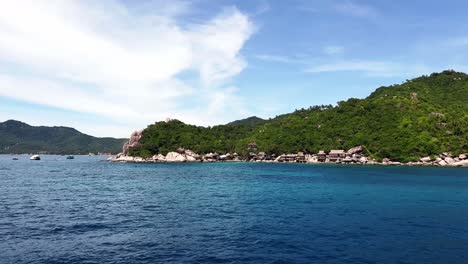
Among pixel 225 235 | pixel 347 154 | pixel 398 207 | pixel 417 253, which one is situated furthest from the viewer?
pixel 347 154

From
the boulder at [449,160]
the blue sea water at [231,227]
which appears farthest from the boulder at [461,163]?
the blue sea water at [231,227]

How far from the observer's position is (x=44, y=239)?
1264 inches

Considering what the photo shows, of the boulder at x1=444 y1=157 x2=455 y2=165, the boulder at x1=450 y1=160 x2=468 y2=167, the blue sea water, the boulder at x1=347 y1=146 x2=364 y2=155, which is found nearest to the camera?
the blue sea water

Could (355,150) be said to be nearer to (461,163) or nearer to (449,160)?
(449,160)

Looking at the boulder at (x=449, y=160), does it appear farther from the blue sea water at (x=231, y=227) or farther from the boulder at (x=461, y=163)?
the blue sea water at (x=231, y=227)

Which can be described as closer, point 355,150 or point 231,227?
point 231,227

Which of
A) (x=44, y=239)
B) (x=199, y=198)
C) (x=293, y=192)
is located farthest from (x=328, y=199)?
(x=44, y=239)

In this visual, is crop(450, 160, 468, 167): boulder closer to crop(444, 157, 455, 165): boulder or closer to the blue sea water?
crop(444, 157, 455, 165): boulder

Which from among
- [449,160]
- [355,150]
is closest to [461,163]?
[449,160]

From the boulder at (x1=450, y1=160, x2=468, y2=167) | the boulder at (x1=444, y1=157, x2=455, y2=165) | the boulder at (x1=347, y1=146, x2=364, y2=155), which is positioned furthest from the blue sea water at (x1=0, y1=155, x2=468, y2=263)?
the boulder at (x1=347, y1=146, x2=364, y2=155)

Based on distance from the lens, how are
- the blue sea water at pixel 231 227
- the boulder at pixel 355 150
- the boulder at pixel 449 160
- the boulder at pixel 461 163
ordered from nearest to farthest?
the blue sea water at pixel 231 227, the boulder at pixel 461 163, the boulder at pixel 449 160, the boulder at pixel 355 150

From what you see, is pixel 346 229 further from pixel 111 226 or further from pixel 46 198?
pixel 46 198

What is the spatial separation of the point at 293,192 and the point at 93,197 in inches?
1497

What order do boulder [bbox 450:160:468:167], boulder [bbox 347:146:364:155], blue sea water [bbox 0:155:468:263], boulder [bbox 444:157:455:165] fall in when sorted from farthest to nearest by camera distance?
boulder [bbox 347:146:364:155], boulder [bbox 444:157:455:165], boulder [bbox 450:160:468:167], blue sea water [bbox 0:155:468:263]
